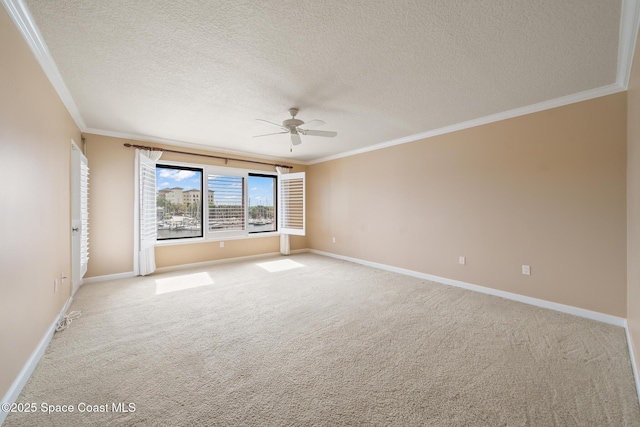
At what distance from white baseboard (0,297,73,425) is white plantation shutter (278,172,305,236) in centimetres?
423

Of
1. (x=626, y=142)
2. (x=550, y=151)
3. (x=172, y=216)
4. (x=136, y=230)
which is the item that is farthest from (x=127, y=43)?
(x=626, y=142)

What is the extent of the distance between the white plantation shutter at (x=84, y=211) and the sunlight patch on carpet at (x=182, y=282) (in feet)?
3.39

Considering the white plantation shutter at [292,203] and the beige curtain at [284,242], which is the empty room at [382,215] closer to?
the white plantation shutter at [292,203]

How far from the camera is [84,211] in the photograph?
3.68 m

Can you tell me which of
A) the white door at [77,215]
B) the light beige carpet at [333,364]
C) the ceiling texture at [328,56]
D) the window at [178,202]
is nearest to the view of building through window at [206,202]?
the window at [178,202]

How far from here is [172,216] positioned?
5.09m

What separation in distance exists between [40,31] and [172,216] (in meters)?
3.67

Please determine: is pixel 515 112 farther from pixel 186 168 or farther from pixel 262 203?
pixel 186 168

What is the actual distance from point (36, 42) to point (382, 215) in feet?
16.0

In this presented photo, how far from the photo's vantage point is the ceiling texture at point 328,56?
65.9 inches

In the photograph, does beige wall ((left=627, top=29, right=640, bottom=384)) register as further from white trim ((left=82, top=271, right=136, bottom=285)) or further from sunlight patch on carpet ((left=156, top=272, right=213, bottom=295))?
white trim ((left=82, top=271, right=136, bottom=285))

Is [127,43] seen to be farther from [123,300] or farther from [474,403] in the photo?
[474,403]

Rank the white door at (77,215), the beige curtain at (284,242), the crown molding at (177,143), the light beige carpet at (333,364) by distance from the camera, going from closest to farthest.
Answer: the light beige carpet at (333,364) < the white door at (77,215) < the crown molding at (177,143) < the beige curtain at (284,242)

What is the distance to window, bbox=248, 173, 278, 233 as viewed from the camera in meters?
6.12
